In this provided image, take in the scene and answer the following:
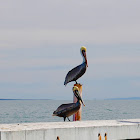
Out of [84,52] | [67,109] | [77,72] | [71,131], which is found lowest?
[71,131]

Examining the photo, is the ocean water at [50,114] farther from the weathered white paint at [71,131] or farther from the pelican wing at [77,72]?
the weathered white paint at [71,131]

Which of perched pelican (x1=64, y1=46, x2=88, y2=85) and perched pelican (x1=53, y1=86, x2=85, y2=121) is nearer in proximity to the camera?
perched pelican (x1=53, y1=86, x2=85, y2=121)

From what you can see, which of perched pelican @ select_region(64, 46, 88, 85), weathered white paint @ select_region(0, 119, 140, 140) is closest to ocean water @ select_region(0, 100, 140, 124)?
perched pelican @ select_region(64, 46, 88, 85)

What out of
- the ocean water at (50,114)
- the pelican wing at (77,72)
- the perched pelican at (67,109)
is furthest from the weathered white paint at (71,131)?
the ocean water at (50,114)

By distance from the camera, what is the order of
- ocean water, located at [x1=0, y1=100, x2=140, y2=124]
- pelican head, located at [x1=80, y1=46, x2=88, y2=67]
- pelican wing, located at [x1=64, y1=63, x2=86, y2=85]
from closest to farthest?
pelican wing, located at [x1=64, y1=63, x2=86, y2=85] → pelican head, located at [x1=80, y1=46, x2=88, y2=67] → ocean water, located at [x1=0, y1=100, x2=140, y2=124]

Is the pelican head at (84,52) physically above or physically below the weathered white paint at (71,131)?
above

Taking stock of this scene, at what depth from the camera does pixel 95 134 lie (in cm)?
1070

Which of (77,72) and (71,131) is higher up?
(77,72)

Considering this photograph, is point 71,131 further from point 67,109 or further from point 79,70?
point 79,70

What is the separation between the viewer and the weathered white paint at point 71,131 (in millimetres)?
9836

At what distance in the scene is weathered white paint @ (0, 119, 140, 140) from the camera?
9.84 m

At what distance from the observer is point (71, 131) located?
34.2 ft

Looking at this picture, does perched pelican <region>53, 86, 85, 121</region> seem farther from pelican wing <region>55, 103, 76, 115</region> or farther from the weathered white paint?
the weathered white paint

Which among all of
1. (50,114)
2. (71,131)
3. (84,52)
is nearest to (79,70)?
(84,52)
